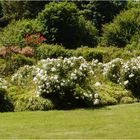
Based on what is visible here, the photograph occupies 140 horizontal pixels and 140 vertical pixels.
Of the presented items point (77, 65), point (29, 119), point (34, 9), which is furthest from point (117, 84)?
point (34, 9)

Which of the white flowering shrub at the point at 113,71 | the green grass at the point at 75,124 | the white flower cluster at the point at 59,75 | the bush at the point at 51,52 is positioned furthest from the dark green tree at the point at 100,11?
the green grass at the point at 75,124

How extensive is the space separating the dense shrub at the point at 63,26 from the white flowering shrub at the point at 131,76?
87.7ft

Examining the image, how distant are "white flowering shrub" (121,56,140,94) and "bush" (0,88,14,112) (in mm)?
3676

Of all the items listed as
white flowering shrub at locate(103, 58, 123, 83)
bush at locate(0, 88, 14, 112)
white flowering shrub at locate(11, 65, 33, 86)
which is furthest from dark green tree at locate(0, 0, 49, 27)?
bush at locate(0, 88, 14, 112)

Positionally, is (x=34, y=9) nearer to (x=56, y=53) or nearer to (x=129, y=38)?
(x=129, y=38)

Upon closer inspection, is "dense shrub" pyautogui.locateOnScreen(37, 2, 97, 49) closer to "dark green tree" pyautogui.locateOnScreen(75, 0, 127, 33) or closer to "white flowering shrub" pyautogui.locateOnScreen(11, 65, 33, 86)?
"dark green tree" pyautogui.locateOnScreen(75, 0, 127, 33)

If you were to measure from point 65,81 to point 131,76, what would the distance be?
262 cm

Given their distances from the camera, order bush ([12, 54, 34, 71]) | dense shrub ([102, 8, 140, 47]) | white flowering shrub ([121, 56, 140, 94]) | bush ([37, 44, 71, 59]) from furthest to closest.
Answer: dense shrub ([102, 8, 140, 47]) < bush ([37, 44, 71, 59]) < bush ([12, 54, 34, 71]) < white flowering shrub ([121, 56, 140, 94])

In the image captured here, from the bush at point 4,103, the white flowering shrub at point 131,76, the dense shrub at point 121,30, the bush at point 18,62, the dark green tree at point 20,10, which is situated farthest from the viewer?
the dark green tree at point 20,10

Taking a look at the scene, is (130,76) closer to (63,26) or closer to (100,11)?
(63,26)

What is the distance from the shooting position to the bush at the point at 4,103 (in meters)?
12.2

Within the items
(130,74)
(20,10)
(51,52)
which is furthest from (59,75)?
(20,10)

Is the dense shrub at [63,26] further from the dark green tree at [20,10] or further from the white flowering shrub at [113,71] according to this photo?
the white flowering shrub at [113,71]

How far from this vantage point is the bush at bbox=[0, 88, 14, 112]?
1220 cm
